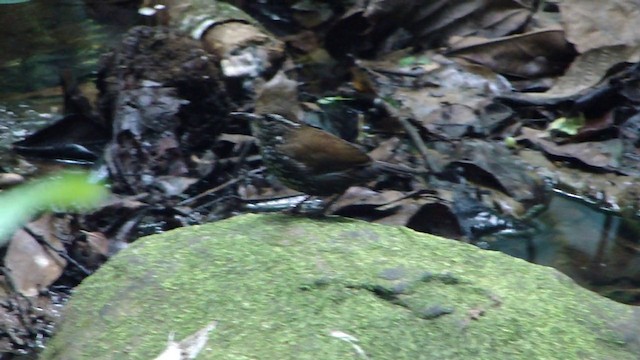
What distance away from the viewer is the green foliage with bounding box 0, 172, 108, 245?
856 millimetres

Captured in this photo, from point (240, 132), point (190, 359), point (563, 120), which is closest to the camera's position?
point (190, 359)

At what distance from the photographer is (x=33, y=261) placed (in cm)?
364

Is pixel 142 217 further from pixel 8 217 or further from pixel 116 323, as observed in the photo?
pixel 8 217

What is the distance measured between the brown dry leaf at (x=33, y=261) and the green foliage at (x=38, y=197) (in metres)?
2.65

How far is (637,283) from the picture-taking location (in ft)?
12.4

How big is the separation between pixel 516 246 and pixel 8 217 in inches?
139

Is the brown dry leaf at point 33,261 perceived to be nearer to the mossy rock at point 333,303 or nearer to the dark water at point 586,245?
the mossy rock at point 333,303

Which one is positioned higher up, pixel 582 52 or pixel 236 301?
pixel 236 301

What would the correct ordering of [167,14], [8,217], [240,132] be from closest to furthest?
[8,217] < [240,132] < [167,14]

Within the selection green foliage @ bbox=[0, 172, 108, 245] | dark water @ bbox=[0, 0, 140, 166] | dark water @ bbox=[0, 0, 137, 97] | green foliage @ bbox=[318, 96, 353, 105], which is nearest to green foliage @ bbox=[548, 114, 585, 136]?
green foliage @ bbox=[318, 96, 353, 105]

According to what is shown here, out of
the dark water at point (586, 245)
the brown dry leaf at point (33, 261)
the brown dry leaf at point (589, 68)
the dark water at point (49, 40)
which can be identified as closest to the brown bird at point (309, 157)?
the brown dry leaf at point (33, 261)

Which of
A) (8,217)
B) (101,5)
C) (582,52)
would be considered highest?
(8,217)

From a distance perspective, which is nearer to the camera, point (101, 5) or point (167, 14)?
point (167, 14)

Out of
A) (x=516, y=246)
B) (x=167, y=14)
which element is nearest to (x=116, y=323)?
(x=516, y=246)
